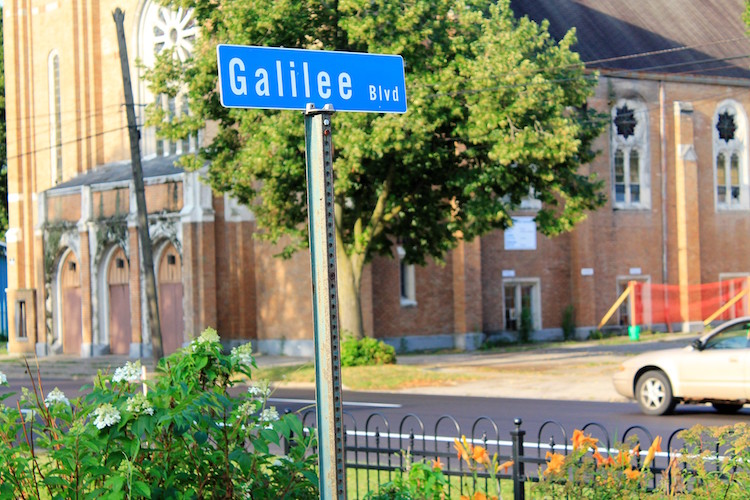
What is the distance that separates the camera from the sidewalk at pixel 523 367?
71.2ft

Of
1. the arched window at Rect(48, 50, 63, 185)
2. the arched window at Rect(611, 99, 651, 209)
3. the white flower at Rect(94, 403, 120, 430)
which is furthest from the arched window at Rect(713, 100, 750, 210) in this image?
the white flower at Rect(94, 403, 120, 430)

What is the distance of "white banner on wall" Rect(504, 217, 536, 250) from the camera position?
37.9m

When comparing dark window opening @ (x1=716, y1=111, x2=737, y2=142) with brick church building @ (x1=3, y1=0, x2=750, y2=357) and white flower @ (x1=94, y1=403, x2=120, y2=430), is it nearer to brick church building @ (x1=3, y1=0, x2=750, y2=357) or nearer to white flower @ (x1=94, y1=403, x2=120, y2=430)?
brick church building @ (x1=3, y1=0, x2=750, y2=357)

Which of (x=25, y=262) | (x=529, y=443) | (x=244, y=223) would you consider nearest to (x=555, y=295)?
(x=244, y=223)

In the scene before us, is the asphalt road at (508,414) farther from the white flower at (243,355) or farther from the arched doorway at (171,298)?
the arched doorway at (171,298)

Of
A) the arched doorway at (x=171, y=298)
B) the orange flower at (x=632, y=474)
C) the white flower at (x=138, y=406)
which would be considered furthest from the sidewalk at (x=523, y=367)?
the orange flower at (x=632, y=474)

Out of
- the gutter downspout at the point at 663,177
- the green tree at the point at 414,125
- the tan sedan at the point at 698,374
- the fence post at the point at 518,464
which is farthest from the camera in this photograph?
the gutter downspout at the point at 663,177

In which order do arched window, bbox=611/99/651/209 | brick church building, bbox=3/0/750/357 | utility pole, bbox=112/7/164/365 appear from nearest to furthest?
utility pole, bbox=112/7/164/365, brick church building, bbox=3/0/750/357, arched window, bbox=611/99/651/209

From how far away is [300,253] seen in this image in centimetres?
3403

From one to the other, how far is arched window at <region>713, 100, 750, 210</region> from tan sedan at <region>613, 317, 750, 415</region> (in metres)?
27.5

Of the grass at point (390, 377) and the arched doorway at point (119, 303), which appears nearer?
the grass at point (390, 377)

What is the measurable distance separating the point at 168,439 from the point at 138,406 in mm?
258

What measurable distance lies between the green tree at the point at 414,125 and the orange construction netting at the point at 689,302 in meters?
15.3

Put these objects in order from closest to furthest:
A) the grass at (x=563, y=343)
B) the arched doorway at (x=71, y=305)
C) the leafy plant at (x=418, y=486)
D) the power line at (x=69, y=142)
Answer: the leafy plant at (x=418, y=486) → the grass at (x=563, y=343) → the arched doorway at (x=71, y=305) → the power line at (x=69, y=142)
